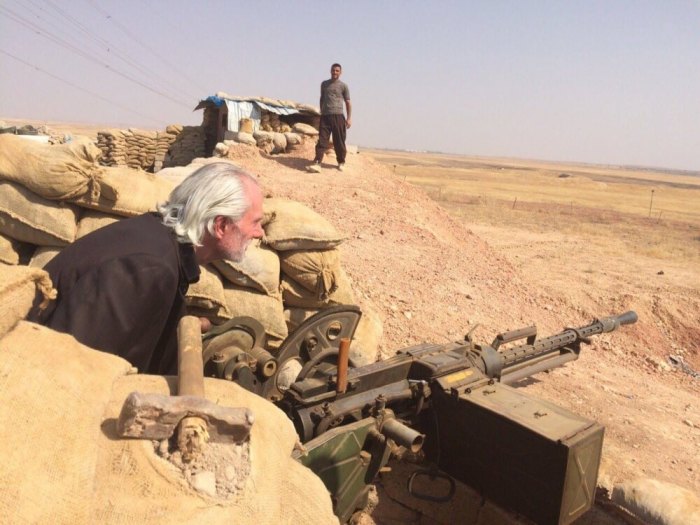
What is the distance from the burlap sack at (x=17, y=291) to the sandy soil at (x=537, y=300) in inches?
163

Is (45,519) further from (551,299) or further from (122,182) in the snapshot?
(551,299)

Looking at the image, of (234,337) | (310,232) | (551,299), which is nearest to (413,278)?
(551,299)

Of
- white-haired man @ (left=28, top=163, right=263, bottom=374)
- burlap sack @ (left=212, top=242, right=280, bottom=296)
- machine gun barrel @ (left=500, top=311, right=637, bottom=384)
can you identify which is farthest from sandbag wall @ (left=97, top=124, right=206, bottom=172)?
white-haired man @ (left=28, top=163, right=263, bottom=374)

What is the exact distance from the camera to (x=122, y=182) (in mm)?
3994

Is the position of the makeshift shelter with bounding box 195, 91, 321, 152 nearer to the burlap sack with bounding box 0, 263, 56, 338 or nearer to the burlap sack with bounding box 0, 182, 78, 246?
the burlap sack with bounding box 0, 182, 78, 246

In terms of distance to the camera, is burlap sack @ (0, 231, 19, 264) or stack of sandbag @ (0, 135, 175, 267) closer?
stack of sandbag @ (0, 135, 175, 267)

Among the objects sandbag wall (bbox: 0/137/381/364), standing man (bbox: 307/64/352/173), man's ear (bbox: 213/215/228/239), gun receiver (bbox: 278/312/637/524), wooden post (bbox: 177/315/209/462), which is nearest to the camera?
wooden post (bbox: 177/315/209/462)

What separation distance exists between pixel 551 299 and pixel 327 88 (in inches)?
231

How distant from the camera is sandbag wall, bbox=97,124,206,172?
1465cm

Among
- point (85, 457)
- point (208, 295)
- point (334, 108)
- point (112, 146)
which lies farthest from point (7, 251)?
point (112, 146)

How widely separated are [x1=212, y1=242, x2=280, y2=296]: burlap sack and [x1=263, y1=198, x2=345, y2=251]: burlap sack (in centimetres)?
13

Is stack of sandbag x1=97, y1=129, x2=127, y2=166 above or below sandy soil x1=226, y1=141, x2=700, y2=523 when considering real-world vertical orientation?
above

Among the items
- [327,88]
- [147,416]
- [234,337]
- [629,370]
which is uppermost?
[327,88]

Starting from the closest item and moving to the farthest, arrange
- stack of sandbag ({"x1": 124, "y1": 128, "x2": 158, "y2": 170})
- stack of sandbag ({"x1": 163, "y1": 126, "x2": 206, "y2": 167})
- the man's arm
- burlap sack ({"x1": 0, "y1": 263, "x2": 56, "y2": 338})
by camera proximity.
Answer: burlap sack ({"x1": 0, "y1": 263, "x2": 56, "y2": 338})
the man's arm
stack of sandbag ({"x1": 124, "y1": 128, "x2": 158, "y2": 170})
stack of sandbag ({"x1": 163, "y1": 126, "x2": 206, "y2": 167})
